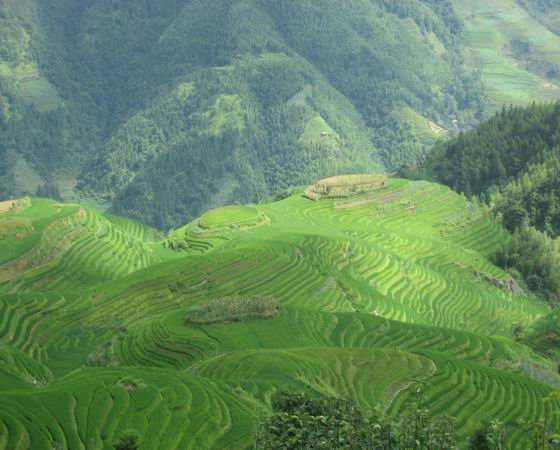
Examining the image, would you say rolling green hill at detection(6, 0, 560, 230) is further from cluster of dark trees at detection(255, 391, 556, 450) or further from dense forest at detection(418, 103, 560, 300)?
cluster of dark trees at detection(255, 391, 556, 450)

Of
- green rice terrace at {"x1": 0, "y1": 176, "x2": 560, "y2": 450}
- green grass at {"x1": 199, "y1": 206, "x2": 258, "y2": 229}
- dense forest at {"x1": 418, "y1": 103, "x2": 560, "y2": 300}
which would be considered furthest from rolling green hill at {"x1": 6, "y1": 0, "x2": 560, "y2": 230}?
green rice terrace at {"x1": 0, "y1": 176, "x2": 560, "y2": 450}

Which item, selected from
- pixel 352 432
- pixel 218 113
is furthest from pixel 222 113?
pixel 352 432

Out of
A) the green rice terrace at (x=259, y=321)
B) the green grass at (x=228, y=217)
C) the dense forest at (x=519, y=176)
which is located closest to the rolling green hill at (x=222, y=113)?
the dense forest at (x=519, y=176)

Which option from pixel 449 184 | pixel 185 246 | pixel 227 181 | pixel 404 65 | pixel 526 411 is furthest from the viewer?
pixel 404 65

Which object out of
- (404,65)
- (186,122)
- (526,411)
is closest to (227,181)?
(186,122)

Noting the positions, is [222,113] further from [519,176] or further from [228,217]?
[228,217]

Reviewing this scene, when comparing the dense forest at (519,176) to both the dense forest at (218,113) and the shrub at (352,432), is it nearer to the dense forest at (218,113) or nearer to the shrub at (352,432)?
the dense forest at (218,113)

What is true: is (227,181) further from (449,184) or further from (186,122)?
(449,184)
